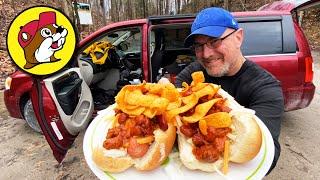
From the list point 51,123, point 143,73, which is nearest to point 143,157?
point 51,123

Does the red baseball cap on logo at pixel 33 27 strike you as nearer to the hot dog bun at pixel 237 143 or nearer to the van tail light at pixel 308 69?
the hot dog bun at pixel 237 143

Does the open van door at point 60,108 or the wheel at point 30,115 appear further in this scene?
the wheel at point 30,115

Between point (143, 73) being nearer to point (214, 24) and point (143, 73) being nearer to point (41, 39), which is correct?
point (41, 39)

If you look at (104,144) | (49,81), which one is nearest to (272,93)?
(104,144)

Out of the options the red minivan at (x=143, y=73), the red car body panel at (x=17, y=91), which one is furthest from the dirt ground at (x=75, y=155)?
the red car body panel at (x=17, y=91)

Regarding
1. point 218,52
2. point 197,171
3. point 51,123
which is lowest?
point 51,123

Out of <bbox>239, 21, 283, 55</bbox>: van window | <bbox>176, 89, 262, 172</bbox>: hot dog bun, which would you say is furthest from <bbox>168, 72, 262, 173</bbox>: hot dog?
<bbox>239, 21, 283, 55</bbox>: van window

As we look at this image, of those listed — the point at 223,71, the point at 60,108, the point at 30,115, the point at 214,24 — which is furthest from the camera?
the point at 30,115
